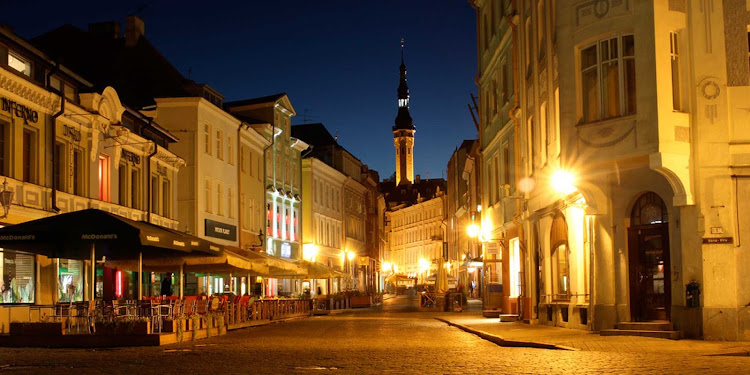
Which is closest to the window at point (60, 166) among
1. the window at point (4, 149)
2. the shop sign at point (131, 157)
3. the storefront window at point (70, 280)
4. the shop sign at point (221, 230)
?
the storefront window at point (70, 280)

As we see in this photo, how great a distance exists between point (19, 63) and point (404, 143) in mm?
159120

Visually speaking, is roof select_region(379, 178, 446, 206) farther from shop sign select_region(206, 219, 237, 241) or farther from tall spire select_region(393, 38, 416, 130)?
shop sign select_region(206, 219, 237, 241)

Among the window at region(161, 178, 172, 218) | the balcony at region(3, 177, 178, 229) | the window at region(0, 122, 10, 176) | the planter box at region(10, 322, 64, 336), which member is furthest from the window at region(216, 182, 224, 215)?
the planter box at region(10, 322, 64, 336)

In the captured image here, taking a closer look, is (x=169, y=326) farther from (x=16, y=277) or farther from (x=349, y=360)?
(x=349, y=360)

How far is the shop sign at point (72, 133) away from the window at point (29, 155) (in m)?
2.01

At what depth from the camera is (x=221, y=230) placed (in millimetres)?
45000

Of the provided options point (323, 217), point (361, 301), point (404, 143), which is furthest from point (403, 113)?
point (361, 301)

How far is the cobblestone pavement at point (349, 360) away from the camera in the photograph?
45.2 feet

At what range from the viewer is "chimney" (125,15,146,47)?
154 ft

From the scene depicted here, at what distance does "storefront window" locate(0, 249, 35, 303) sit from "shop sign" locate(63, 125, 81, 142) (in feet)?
13.9

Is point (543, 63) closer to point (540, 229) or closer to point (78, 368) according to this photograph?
point (540, 229)

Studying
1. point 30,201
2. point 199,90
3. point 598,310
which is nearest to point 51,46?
point 199,90

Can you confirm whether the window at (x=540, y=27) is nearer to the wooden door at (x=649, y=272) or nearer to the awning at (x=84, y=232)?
the wooden door at (x=649, y=272)

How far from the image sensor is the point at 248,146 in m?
51.0
